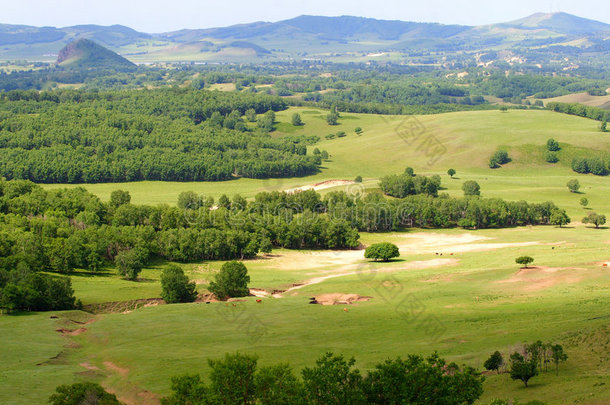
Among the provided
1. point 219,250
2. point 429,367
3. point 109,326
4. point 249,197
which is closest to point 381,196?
point 249,197

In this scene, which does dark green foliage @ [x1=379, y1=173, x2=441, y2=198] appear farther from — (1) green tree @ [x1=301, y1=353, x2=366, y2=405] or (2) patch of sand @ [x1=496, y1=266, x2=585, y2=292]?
(1) green tree @ [x1=301, y1=353, x2=366, y2=405]

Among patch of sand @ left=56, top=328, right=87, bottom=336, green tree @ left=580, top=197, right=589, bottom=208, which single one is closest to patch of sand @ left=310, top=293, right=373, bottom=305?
patch of sand @ left=56, top=328, right=87, bottom=336

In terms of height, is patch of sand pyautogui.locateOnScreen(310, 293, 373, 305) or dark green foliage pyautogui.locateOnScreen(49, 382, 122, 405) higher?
dark green foliage pyautogui.locateOnScreen(49, 382, 122, 405)

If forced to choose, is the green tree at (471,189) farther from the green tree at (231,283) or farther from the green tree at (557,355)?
the green tree at (557,355)

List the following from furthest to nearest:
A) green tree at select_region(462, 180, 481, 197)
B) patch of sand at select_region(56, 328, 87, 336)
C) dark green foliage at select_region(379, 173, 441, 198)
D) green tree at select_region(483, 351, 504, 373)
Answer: green tree at select_region(462, 180, 481, 197)
dark green foliage at select_region(379, 173, 441, 198)
patch of sand at select_region(56, 328, 87, 336)
green tree at select_region(483, 351, 504, 373)

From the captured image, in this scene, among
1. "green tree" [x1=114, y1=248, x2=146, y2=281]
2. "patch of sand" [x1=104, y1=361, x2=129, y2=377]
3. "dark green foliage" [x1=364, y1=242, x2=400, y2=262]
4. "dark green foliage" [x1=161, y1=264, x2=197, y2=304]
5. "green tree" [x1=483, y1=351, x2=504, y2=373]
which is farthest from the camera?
"dark green foliage" [x1=364, y1=242, x2=400, y2=262]

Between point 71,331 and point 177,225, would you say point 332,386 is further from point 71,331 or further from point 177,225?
point 177,225

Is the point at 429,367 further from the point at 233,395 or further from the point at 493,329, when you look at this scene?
the point at 493,329
